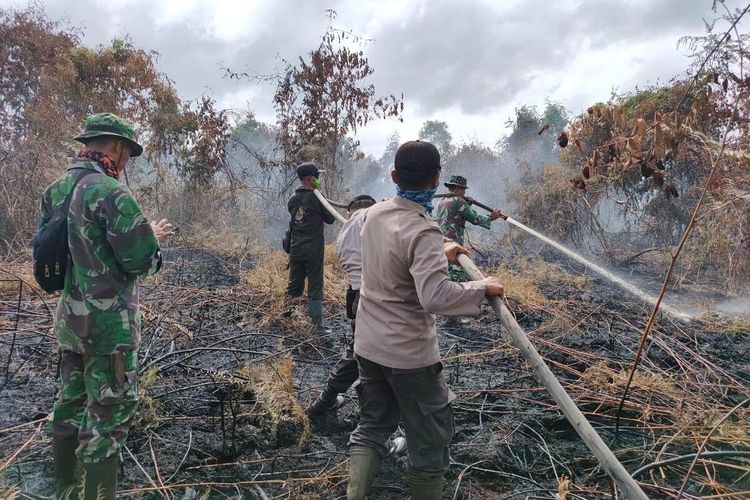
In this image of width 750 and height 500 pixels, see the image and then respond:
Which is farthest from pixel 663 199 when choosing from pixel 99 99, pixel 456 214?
pixel 99 99

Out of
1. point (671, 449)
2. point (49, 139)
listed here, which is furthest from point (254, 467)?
point (49, 139)

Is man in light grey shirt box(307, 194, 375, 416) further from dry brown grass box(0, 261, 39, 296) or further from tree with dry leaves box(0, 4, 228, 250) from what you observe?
tree with dry leaves box(0, 4, 228, 250)

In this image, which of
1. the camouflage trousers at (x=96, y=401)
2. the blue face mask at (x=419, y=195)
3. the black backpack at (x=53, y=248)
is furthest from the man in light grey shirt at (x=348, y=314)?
the black backpack at (x=53, y=248)

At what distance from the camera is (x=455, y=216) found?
237 inches

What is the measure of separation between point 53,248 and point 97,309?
1.09 feet

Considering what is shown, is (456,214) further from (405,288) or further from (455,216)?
(405,288)

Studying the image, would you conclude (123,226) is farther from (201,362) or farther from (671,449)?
(671,449)

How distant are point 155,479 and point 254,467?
21.0 inches

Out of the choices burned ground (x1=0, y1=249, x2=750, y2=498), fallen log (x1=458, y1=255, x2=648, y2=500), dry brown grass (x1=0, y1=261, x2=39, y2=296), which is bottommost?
burned ground (x1=0, y1=249, x2=750, y2=498)

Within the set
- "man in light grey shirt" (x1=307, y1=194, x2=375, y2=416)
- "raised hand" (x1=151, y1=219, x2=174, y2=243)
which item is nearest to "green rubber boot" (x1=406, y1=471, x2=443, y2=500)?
"man in light grey shirt" (x1=307, y1=194, x2=375, y2=416)

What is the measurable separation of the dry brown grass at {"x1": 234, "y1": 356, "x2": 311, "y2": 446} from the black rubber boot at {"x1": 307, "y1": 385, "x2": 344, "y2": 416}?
0.08m

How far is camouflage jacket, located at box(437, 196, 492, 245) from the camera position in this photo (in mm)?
5992

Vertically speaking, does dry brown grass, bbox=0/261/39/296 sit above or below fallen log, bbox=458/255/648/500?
below

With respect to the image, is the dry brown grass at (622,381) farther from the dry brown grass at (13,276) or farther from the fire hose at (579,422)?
the dry brown grass at (13,276)
